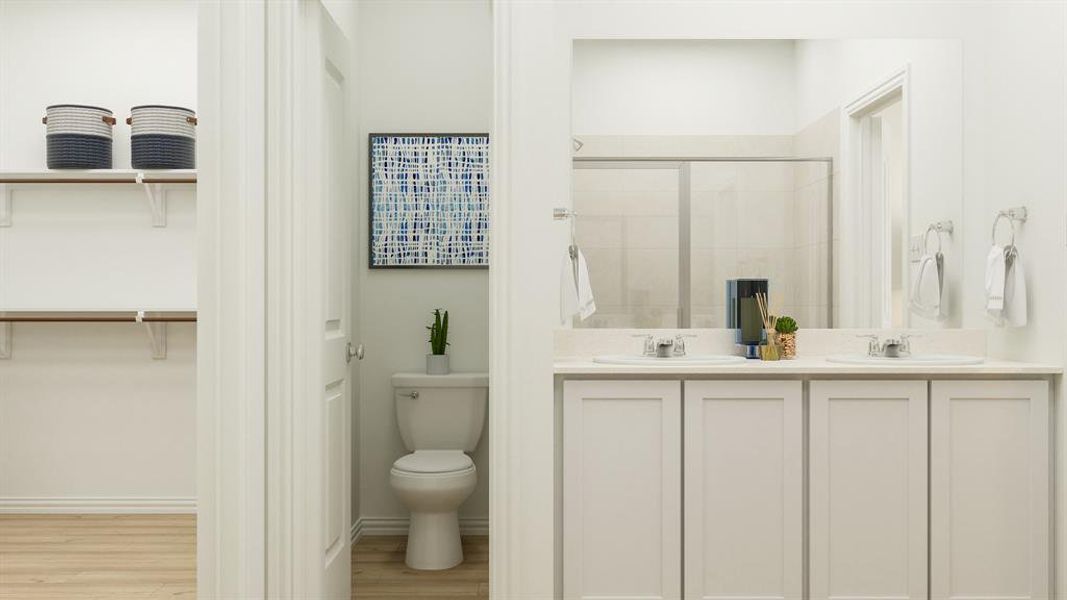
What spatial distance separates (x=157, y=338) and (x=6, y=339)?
2.26ft

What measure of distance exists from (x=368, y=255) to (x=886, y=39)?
2277 mm

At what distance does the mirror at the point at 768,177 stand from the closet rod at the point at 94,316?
71.5 inches

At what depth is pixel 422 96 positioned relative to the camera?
347 cm

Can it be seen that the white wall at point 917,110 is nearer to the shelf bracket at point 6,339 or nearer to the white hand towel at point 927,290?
the white hand towel at point 927,290

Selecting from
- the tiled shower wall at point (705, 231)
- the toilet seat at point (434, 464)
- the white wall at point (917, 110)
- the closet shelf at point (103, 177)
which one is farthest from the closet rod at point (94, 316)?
the white wall at point (917, 110)

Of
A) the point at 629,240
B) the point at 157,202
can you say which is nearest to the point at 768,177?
the point at 629,240

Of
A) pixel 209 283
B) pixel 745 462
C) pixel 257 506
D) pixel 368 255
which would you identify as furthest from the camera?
pixel 368 255

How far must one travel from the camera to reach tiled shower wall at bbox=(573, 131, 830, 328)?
2928mm

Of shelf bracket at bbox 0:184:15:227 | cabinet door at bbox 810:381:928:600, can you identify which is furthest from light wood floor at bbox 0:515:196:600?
cabinet door at bbox 810:381:928:600

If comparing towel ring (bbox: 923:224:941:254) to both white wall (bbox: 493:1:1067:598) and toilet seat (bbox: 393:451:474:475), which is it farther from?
toilet seat (bbox: 393:451:474:475)

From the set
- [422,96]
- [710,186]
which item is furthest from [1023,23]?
[422,96]

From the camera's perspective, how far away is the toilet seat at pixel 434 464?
2967 mm

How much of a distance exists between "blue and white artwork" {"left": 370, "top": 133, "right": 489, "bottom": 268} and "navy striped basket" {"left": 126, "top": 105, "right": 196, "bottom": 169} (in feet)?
2.74

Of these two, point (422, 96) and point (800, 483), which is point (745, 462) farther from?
point (422, 96)
